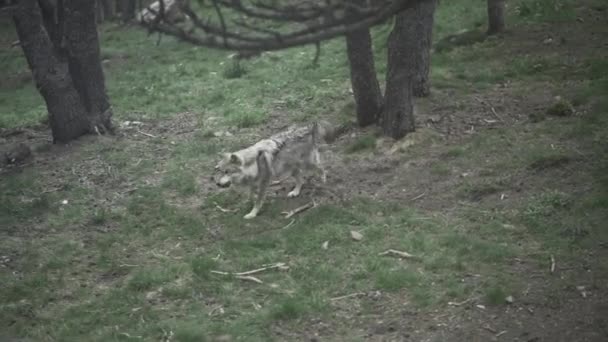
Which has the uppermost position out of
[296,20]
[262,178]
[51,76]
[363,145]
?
[296,20]

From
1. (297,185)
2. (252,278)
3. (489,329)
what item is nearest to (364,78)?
(297,185)

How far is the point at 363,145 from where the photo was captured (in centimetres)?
1210

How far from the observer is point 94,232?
1048 cm

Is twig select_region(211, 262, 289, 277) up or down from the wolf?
down

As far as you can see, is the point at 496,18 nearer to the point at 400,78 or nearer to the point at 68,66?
the point at 400,78

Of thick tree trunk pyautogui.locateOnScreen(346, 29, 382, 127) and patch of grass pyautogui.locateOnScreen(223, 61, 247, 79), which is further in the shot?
patch of grass pyautogui.locateOnScreen(223, 61, 247, 79)

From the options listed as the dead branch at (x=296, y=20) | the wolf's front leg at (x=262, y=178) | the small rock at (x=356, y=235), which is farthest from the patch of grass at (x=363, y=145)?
the dead branch at (x=296, y=20)

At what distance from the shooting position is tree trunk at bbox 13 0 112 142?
13008 millimetres

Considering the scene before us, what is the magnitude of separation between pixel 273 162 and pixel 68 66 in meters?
5.18

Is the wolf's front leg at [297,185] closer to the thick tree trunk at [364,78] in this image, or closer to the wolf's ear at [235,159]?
the wolf's ear at [235,159]

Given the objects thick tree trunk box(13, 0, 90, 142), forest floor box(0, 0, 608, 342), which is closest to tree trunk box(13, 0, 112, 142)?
thick tree trunk box(13, 0, 90, 142)

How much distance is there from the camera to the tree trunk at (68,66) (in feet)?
42.7

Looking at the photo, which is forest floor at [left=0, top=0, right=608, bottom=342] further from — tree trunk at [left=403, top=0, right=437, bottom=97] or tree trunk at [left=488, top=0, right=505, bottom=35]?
tree trunk at [left=488, top=0, right=505, bottom=35]

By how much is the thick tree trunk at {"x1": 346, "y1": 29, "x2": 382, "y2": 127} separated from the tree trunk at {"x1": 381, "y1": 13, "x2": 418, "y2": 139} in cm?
62
